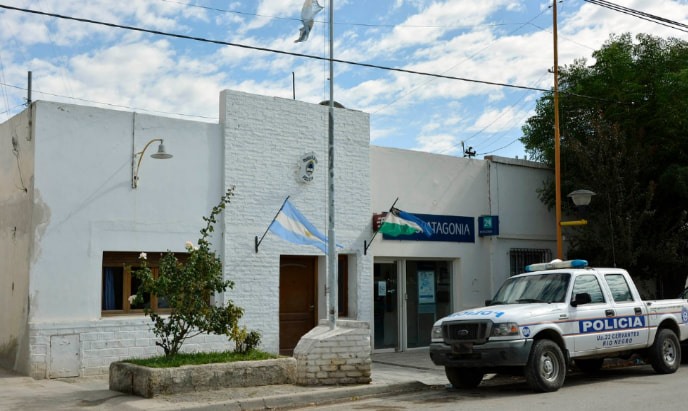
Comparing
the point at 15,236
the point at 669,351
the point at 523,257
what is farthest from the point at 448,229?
the point at 15,236

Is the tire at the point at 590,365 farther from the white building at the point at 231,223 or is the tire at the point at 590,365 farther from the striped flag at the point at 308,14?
the striped flag at the point at 308,14

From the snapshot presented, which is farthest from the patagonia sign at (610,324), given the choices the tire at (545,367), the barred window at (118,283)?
the barred window at (118,283)

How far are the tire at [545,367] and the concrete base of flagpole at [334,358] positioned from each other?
2593 mm

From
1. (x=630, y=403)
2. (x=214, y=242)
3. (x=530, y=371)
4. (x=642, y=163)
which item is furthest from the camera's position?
(x=642, y=163)

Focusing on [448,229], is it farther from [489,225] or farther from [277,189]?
[277,189]

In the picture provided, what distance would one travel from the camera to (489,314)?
11.3m

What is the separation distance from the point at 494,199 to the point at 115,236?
32.6 feet

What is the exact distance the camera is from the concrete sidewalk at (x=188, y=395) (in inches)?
397

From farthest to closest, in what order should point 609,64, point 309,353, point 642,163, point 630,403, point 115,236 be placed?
point 609,64 → point 642,163 → point 115,236 → point 309,353 → point 630,403

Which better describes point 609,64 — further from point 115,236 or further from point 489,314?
point 115,236

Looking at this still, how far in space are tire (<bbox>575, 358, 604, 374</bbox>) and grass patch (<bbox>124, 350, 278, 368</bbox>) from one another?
5892 mm

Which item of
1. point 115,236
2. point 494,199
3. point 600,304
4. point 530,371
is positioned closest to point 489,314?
point 530,371

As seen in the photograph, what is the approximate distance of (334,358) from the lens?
1178 cm

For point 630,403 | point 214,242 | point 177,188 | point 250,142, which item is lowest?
point 630,403
